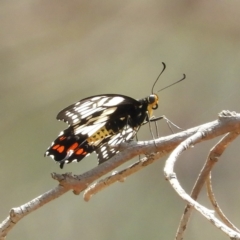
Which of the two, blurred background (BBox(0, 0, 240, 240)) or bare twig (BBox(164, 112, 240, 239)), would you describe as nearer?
bare twig (BBox(164, 112, 240, 239))

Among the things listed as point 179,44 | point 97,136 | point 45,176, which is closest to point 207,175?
point 97,136

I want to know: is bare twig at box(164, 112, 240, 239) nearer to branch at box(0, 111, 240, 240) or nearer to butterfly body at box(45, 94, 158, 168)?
branch at box(0, 111, 240, 240)

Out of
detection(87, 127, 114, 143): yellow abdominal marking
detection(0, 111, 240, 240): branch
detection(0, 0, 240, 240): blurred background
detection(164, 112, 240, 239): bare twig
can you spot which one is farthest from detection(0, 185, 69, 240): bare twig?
detection(0, 0, 240, 240): blurred background

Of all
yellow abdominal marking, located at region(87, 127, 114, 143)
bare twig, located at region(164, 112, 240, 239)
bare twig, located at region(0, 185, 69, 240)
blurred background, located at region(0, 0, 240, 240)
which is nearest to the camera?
bare twig, located at region(164, 112, 240, 239)

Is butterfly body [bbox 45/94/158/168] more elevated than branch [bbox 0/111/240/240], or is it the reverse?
butterfly body [bbox 45/94/158/168]

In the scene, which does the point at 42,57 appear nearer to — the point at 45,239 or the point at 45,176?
the point at 45,176

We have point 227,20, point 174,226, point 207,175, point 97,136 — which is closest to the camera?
point 207,175
